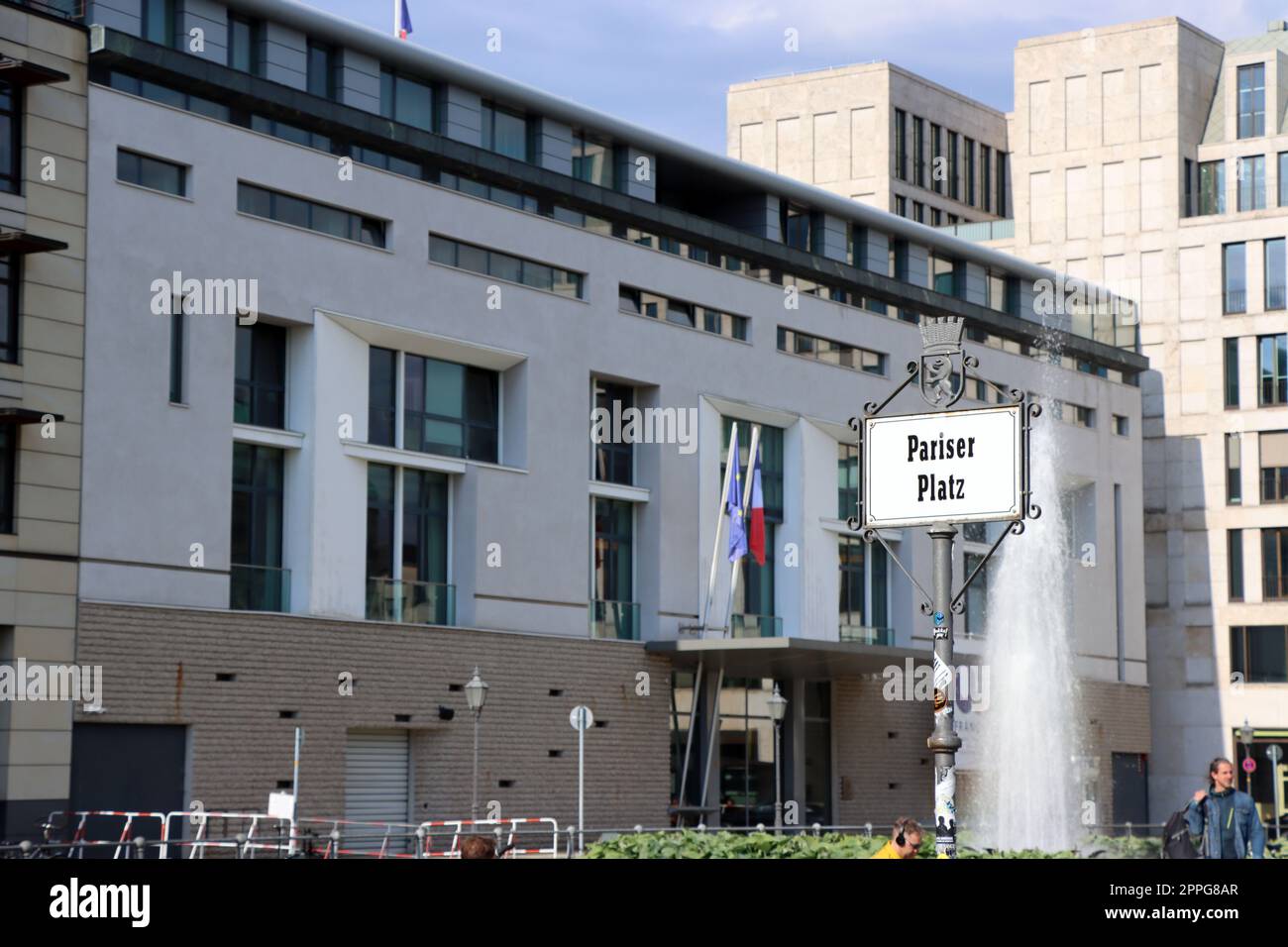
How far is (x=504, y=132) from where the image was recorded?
141ft

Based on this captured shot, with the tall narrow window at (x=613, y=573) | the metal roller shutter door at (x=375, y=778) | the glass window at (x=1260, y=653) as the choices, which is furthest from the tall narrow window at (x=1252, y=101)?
the metal roller shutter door at (x=375, y=778)

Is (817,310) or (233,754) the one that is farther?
(817,310)

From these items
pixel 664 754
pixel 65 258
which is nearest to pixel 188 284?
pixel 65 258

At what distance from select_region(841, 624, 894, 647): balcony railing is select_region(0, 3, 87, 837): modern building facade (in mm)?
24221

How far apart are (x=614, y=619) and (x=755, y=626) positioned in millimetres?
4953

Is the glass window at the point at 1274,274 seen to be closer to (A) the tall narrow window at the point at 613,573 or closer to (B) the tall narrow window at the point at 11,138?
(A) the tall narrow window at the point at 613,573

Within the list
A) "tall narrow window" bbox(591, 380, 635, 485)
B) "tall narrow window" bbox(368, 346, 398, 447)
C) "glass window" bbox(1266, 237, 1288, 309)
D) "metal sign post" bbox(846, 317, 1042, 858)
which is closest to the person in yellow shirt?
"metal sign post" bbox(846, 317, 1042, 858)

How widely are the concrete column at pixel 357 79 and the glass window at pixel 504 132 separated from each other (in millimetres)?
3340

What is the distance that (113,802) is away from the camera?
107 feet

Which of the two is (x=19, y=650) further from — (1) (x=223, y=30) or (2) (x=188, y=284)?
(1) (x=223, y=30)

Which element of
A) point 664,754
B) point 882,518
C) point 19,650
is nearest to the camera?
point 882,518

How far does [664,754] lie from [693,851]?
22.7 m

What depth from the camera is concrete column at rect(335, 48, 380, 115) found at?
39094 mm
